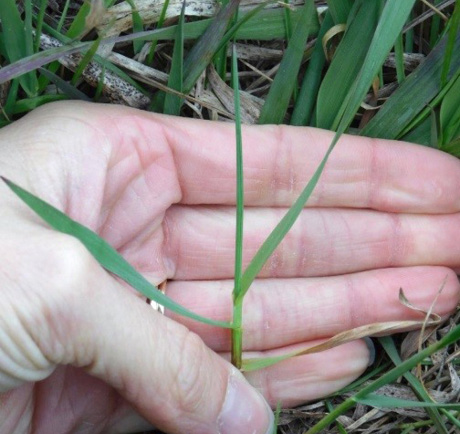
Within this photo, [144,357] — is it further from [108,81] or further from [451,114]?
[451,114]

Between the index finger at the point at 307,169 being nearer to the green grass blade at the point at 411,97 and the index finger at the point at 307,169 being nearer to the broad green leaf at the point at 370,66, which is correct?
the green grass blade at the point at 411,97

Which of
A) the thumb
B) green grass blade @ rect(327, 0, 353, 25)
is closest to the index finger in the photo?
green grass blade @ rect(327, 0, 353, 25)

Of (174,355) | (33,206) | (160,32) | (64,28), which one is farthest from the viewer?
(64,28)

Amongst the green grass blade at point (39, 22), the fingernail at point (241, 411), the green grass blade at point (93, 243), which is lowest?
the fingernail at point (241, 411)

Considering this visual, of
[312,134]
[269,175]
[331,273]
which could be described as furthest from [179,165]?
[331,273]

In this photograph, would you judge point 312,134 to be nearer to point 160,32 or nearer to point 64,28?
point 160,32

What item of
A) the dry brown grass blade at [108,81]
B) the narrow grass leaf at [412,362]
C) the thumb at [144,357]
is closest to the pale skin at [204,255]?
the thumb at [144,357]

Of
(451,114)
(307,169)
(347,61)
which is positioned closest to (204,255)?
(307,169)
